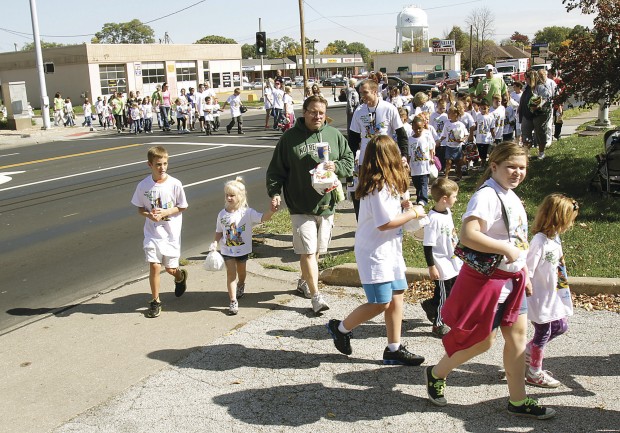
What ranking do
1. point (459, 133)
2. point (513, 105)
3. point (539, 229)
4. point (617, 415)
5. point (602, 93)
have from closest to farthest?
point (617, 415), point (539, 229), point (602, 93), point (459, 133), point (513, 105)

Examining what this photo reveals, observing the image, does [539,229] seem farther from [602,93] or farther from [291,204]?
[602,93]

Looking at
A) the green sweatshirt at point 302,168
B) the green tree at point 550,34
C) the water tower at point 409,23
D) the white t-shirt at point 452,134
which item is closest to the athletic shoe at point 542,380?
the green sweatshirt at point 302,168

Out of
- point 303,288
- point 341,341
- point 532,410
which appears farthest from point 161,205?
point 532,410

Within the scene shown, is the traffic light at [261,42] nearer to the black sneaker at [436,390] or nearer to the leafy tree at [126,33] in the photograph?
the black sneaker at [436,390]

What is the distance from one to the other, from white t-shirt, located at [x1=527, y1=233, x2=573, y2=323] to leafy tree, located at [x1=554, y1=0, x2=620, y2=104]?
6.39 m

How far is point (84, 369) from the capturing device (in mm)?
5043

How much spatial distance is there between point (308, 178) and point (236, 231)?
0.87 m

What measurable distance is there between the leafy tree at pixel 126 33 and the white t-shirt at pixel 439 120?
134 m

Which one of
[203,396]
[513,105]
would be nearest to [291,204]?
[203,396]

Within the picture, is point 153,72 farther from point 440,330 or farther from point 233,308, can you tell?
point 440,330

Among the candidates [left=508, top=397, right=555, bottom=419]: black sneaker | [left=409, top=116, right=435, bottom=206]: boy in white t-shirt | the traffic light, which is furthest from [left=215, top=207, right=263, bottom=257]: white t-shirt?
the traffic light

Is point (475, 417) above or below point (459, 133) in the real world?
below

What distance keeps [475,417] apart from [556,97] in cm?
787

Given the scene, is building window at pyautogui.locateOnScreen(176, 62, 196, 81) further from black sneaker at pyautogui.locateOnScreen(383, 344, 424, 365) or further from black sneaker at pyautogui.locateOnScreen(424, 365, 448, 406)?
black sneaker at pyautogui.locateOnScreen(424, 365, 448, 406)
